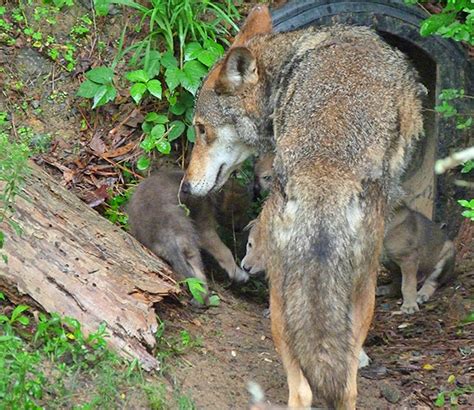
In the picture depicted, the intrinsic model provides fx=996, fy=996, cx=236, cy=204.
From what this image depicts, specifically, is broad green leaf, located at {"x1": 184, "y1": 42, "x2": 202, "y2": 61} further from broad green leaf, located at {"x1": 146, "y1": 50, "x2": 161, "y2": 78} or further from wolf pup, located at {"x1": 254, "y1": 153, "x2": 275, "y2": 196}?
wolf pup, located at {"x1": 254, "y1": 153, "x2": 275, "y2": 196}

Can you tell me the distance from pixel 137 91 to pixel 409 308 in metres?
2.92

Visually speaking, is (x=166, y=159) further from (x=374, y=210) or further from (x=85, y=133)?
(x=374, y=210)

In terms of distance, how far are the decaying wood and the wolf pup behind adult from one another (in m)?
0.98

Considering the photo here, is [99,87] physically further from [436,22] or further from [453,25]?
[453,25]

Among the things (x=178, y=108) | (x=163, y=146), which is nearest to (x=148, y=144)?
(x=163, y=146)

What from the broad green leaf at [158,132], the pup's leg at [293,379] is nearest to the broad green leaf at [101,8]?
the broad green leaf at [158,132]

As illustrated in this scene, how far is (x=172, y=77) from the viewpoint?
834 cm

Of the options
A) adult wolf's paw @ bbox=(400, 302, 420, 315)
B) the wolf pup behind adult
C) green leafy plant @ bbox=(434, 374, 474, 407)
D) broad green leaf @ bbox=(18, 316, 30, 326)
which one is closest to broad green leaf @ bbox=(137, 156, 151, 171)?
the wolf pup behind adult

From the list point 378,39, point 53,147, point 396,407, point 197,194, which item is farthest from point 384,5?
point 396,407

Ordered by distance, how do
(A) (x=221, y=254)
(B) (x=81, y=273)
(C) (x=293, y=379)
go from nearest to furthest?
(C) (x=293, y=379) → (B) (x=81, y=273) → (A) (x=221, y=254)

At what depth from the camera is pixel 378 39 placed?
6.84 meters

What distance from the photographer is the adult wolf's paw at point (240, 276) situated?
26.3ft

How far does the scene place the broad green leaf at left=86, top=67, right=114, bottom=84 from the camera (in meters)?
8.62

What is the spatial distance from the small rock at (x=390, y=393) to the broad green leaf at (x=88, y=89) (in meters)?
3.57
